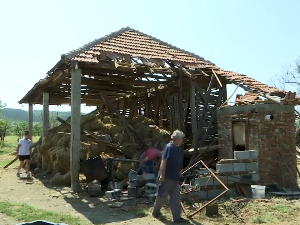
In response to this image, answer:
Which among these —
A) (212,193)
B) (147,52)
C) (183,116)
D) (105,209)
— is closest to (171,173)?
(105,209)

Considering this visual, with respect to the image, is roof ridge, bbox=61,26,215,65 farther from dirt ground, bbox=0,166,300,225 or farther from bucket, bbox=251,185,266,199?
bucket, bbox=251,185,266,199

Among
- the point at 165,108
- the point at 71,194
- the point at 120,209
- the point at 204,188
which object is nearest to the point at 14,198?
the point at 71,194

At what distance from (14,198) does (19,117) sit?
557 ft

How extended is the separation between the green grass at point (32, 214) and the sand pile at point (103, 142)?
3.11 meters

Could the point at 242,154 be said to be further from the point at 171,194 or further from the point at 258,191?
the point at 171,194

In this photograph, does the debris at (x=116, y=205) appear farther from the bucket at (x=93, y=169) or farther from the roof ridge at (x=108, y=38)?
the roof ridge at (x=108, y=38)

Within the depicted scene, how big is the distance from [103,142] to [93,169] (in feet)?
5.77

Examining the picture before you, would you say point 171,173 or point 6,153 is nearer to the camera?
point 171,173

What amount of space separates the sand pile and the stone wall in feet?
10.8

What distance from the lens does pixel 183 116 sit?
12617mm

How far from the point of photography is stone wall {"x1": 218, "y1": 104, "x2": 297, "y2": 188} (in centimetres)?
935

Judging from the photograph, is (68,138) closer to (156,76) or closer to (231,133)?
(156,76)

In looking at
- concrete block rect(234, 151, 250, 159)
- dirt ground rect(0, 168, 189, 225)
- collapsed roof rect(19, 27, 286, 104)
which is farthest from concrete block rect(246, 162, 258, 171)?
dirt ground rect(0, 168, 189, 225)

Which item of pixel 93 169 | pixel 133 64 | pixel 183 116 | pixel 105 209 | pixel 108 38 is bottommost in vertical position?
pixel 105 209
